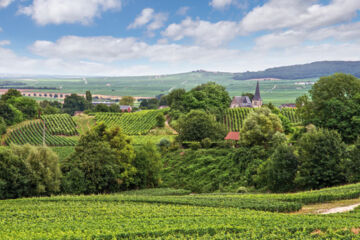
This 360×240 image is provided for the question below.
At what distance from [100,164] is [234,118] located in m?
55.6

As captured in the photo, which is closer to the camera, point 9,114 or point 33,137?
point 33,137

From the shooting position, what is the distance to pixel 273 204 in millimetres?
23016

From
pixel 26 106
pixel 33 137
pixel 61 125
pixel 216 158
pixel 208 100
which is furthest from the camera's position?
pixel 26 106

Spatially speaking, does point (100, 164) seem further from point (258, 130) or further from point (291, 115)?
point (291, 115)

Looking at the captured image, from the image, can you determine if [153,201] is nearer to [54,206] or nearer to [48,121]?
[54,206]

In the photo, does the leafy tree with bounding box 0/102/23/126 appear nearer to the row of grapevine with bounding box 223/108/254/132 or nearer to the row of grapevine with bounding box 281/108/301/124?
the row of grapevine with bounding box 223/108/254/132

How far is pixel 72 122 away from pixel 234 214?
8199 centimetres

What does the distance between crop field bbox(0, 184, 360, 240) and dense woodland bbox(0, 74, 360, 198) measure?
6538 mm

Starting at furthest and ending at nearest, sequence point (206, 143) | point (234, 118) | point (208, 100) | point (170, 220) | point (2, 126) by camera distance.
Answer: point (208, 100), point (234, 118), point (2, 126), point (206, 143), point (170, 220)

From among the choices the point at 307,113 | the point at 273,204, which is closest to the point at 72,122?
the point at 307,113

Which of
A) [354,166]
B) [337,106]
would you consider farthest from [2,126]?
[354,166]

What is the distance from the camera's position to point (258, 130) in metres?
45.1

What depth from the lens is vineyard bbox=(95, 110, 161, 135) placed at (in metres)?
85.2

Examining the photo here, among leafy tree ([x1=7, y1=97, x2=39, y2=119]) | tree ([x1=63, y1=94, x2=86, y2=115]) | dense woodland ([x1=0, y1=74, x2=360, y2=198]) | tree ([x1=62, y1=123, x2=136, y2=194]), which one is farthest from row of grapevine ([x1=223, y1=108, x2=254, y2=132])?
tree ([x1=63, y1=94, x2=86, y2=115])
